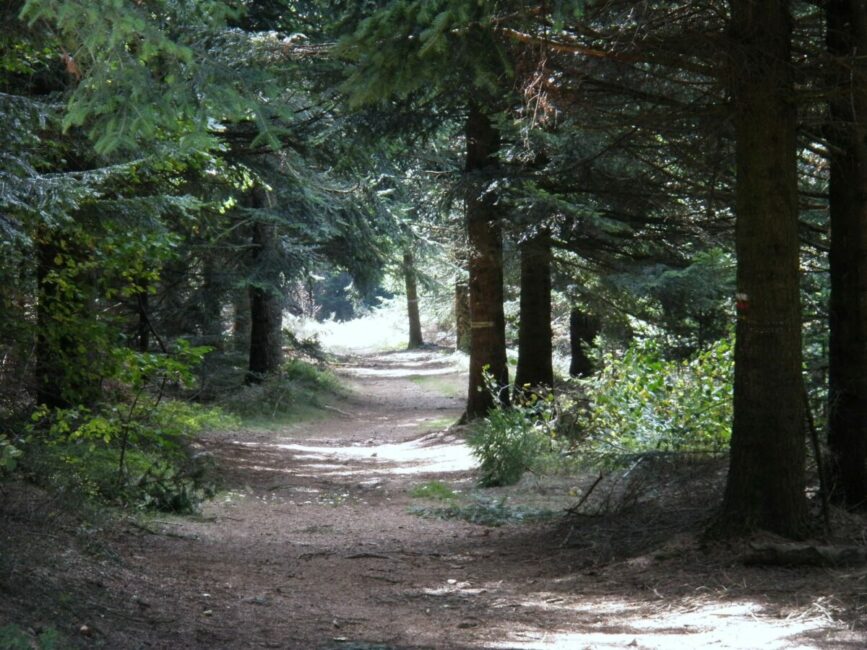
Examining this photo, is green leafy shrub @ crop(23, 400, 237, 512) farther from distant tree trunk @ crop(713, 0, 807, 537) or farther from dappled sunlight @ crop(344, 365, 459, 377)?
dappled sunlight @ crop(344, 365, 459, 377)

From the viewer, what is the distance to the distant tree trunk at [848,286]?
730 cm

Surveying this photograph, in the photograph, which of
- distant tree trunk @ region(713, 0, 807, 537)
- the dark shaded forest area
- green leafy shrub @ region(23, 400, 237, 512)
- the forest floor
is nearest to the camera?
the forest floor

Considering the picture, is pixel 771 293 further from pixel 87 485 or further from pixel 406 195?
pixel 406 195

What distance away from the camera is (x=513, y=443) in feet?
40.9

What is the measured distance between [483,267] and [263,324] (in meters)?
8.21

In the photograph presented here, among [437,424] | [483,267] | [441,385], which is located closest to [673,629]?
[483,267]

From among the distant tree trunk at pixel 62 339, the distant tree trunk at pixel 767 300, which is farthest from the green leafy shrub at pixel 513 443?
the distant tree trunk at pixel 767 300

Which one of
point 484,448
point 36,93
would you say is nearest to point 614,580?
point 484,448

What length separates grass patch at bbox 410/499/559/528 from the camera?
9906mm

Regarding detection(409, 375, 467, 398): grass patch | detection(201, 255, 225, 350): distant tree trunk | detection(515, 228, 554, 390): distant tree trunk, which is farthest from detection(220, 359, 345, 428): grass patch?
detection(515, 228, 554, 390): distant tree trunk

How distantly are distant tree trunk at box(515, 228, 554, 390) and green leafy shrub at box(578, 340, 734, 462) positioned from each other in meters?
4.28

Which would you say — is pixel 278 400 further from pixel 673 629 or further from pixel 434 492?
pixel 673 629

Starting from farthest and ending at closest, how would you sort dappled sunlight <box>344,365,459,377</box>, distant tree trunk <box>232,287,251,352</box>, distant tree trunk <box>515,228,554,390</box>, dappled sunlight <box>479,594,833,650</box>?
dappled sunlight <box>344,365,459,377</box>
distant tree trunk <box>232,287,251,352</box>
distant tree trunk <box>515,228,554,390</box>
dappled sunlight <box>479,594,833,650</box>

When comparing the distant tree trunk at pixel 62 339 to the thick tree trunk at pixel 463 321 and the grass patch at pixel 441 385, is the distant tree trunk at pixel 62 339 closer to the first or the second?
the grass patch at pixel 441 385
